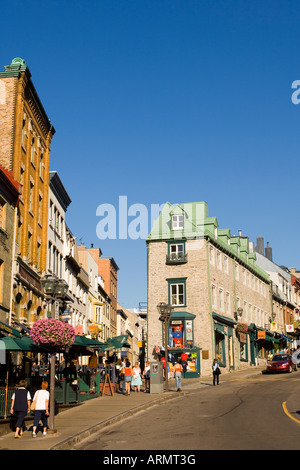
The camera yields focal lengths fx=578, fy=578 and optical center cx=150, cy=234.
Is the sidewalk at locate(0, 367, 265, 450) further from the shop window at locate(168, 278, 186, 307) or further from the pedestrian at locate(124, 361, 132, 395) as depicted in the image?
the shop window at locate(168, 278, 186, 307)

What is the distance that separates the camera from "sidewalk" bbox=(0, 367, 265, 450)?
13.8 meters

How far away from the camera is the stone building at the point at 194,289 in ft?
148

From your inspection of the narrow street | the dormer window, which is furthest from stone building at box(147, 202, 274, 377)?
the narrow street

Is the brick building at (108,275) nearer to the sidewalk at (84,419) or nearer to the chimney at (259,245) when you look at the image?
the chimney at (259,245)

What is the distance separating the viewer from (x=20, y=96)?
29672 mm

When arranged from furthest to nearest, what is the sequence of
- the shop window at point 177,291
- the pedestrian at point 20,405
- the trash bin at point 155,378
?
the shop window at point 177,291 < the trash bin at point 155,378 < the pedestrian at point 20,405

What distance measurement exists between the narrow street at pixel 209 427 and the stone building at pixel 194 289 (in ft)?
64.4

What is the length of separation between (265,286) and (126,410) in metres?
48.0

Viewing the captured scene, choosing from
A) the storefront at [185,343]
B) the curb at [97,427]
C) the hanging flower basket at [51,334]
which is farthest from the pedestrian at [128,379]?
the storefront at [185,343]

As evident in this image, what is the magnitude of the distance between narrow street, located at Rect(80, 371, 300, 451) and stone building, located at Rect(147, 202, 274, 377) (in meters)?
19.6

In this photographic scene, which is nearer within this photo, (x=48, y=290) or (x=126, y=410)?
(x=48, y=290)

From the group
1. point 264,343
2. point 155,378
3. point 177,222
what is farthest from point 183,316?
point 264,343
